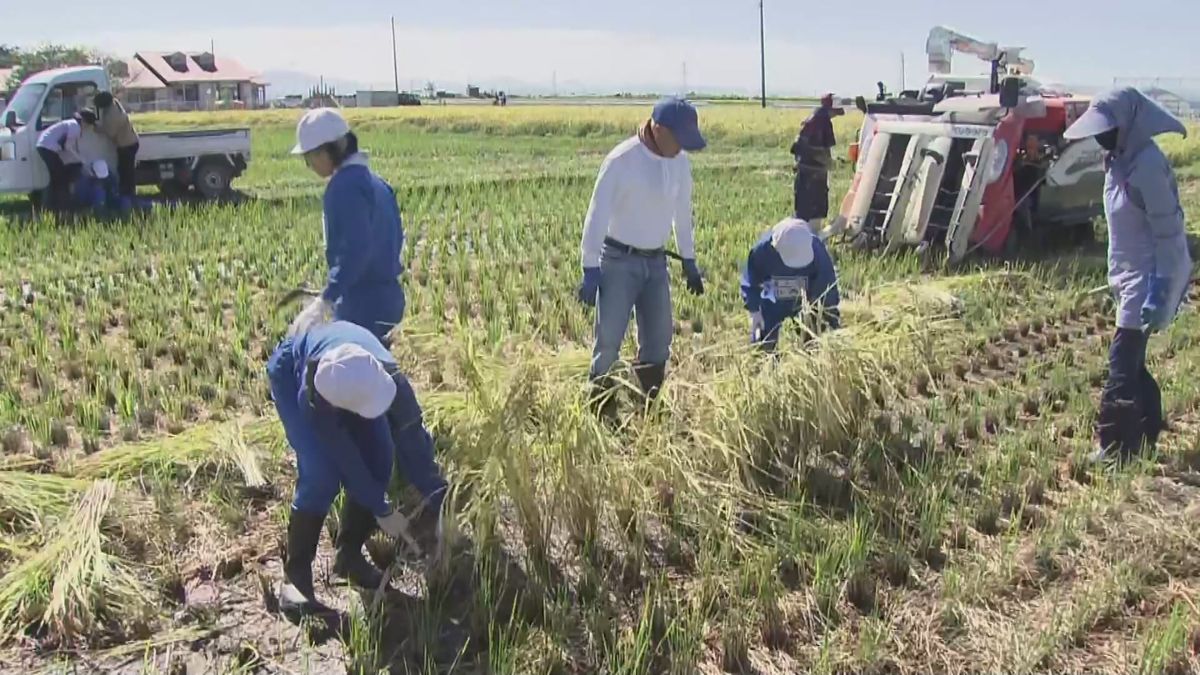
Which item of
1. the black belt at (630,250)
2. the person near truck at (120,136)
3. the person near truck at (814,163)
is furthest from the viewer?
the person near truck at (120,136)

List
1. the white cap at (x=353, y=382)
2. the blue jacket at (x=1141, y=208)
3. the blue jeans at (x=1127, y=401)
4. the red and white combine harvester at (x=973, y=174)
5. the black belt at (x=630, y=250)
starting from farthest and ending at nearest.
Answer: the red and white combine harvester at (x=973, y=174)
the black belt at (x=630, y=250)
the blue jeans at (x=1127, y=401)
the blue jacket at (x=1141, y=208)
the white cap at (x=353, y=382)

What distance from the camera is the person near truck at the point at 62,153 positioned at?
1148 centimetres

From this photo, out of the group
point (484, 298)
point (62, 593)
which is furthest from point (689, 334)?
point (62, 593)

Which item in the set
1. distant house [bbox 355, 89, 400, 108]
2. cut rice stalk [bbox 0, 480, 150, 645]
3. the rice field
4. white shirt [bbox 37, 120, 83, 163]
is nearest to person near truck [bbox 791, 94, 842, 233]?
the rice field

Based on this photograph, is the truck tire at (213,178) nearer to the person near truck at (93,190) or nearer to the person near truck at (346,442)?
the person near truck at (93,190)

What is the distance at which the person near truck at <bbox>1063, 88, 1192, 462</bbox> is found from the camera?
13.6 feet

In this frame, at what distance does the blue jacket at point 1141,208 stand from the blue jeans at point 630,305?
6.07 ft

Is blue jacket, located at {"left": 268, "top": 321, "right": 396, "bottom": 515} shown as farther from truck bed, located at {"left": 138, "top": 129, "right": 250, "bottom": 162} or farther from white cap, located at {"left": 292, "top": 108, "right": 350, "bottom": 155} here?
truck bed, located at {"left": 138, "top": 129, "right": 250, "bottom": 162}

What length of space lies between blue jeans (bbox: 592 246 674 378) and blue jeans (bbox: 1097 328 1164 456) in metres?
1.85

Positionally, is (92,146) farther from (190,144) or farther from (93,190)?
(190,144)

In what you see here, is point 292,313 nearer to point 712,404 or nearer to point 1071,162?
point 712,404

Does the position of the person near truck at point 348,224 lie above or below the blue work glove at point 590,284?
above

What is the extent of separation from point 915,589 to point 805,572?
0.35 metres

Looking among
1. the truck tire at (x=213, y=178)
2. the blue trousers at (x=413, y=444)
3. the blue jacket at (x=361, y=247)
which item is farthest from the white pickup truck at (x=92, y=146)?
the blue trousers at (x=413, y=444)
